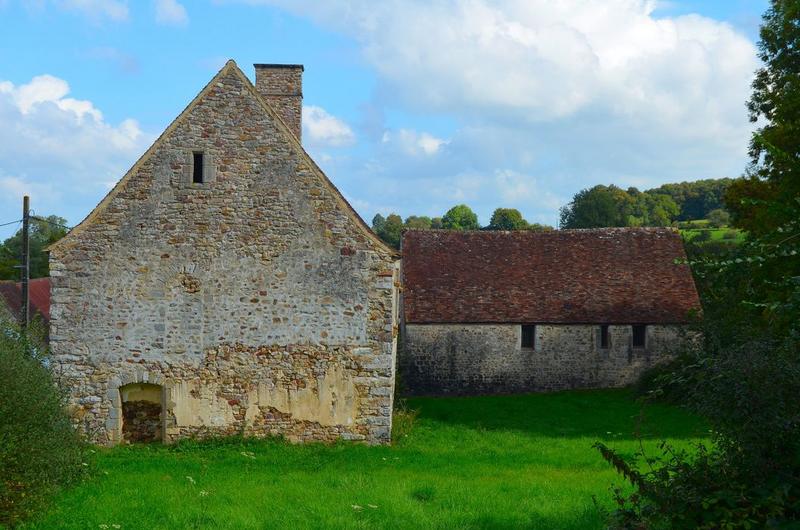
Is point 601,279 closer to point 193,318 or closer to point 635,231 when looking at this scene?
point 635,231

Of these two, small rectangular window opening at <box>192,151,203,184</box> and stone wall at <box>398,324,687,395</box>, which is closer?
small rectangular window opening at <box>192,151,203,184</box>

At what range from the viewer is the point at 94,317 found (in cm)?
1697

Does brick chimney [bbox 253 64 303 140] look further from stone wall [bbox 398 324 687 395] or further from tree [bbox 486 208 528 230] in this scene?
tree [bbox 486 208 528 230]

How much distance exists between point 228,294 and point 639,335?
17.5 m

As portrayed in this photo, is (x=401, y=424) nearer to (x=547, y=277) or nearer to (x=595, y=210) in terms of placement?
(x=547, y=277)

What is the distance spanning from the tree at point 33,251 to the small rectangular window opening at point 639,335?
37.7 m

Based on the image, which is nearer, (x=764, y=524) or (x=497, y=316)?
(x=764, y=524)

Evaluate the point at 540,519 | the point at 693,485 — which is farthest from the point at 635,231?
the point at 693,485

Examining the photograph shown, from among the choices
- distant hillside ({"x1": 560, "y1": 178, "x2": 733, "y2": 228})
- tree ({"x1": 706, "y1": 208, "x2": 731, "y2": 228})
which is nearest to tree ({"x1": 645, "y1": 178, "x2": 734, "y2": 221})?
distant hillside ({"x1": 560, "y1": 178, "x2": 733, "y2": 228})

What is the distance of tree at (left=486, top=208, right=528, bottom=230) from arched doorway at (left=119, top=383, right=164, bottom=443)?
202ft

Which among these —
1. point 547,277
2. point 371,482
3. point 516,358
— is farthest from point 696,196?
point 371,482

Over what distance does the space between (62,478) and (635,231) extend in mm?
25624

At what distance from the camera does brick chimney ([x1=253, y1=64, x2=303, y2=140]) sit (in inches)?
789

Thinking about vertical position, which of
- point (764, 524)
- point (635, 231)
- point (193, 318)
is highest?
point (635, 231)
